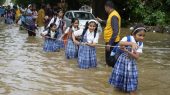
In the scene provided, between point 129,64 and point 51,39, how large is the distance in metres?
6.70

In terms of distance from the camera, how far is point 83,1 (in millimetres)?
39250

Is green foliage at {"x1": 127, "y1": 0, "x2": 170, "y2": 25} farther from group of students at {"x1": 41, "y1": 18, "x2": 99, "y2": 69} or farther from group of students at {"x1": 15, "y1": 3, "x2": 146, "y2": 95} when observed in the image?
group of students at {"x1": 41, "y1": 18, "x2": 99, "y2": 69}

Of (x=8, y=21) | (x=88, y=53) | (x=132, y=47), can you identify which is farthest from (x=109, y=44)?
(x=8, y=21)

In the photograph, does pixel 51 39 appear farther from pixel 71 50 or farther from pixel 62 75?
pixel 62 75

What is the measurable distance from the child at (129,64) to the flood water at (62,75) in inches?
11.6

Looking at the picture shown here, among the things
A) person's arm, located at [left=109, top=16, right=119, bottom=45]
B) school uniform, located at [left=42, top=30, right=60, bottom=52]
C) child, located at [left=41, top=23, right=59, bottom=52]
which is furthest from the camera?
school uniform, located at [left=42, top=30, right=60, bottom=52]

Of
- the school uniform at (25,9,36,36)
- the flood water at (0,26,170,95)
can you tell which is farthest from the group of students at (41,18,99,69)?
the school uniform at (25,9,36,36)

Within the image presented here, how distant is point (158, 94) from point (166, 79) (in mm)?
1600

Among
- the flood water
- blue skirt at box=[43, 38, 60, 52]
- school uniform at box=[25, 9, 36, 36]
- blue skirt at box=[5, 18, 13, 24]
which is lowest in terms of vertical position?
the flood water

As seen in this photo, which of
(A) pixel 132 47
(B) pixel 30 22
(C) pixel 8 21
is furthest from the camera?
(C) pixel 8 21

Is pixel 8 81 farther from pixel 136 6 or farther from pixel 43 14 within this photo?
pixel 136 6

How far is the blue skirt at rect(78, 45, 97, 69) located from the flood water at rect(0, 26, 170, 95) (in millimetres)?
165

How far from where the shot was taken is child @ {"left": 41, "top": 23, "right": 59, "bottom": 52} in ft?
44.3

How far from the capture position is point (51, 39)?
13773mm
